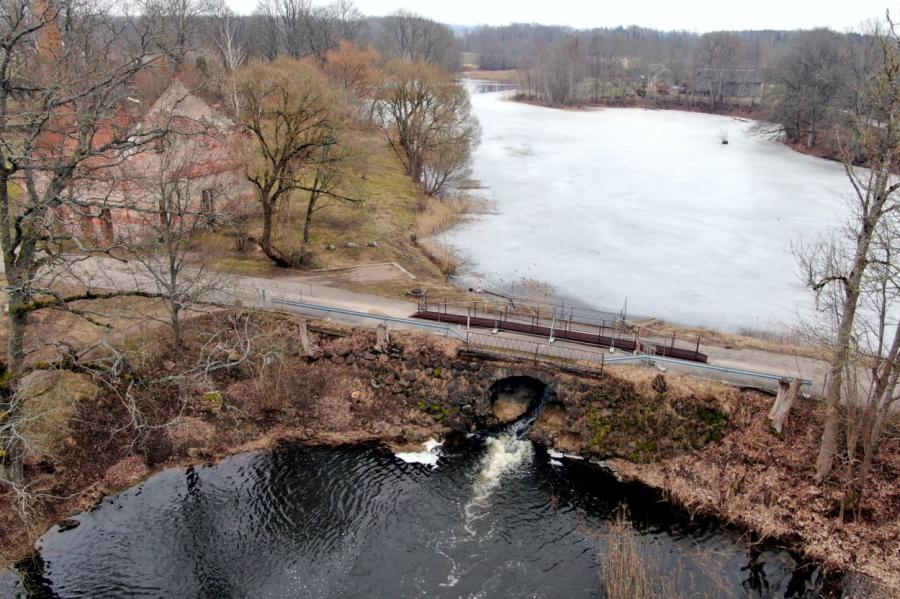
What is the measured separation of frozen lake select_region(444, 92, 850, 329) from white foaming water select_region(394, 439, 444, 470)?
448 inches

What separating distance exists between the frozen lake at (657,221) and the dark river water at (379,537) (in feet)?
40.0

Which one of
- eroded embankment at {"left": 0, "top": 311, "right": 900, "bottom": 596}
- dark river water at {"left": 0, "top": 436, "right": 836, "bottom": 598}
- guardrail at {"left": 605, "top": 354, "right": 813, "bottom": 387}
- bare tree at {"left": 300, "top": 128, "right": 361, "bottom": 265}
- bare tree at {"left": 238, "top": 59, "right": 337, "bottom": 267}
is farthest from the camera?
bare tree at {"left": 300, "top": 128, "right": 361, "bottom": 265}

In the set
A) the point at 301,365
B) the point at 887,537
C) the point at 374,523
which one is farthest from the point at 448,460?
the point at 887,537

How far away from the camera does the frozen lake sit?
31562 mm

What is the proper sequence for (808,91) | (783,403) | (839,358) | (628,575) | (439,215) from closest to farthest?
(628,575) < (839,358) < (783,403) < (439,215) < (808,91)

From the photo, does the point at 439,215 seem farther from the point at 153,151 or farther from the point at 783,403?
the point at 783,403

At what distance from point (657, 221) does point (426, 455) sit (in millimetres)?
27670

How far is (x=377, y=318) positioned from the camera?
26.4 metres

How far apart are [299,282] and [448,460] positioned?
12948 millimetres

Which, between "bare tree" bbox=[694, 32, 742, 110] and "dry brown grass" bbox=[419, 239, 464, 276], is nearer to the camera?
"dry brown grass" bbox=[419, 239, 464, 276]

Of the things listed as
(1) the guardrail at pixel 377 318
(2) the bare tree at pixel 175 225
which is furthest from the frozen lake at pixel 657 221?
(2) the bare tree at pixel 175 225

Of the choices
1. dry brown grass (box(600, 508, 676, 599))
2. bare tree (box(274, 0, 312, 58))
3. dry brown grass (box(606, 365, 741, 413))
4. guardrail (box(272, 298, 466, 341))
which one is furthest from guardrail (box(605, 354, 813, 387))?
bare tree (box(274, 0, 312, 58))

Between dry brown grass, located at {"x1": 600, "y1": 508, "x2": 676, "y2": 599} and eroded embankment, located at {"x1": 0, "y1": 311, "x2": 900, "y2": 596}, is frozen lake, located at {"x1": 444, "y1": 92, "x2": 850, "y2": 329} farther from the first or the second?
dry brown grass, located at {"x1": 600, "y1": 508, "x2": 676, "y2": 599}

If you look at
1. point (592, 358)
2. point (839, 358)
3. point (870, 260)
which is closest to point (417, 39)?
point (592, 358)
